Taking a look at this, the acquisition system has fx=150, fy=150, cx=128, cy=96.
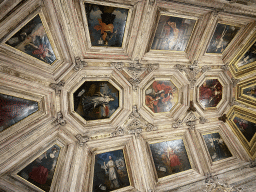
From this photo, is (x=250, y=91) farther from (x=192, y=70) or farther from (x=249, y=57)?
(x=192, y=70)

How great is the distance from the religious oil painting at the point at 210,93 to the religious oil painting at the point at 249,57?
1540 mm

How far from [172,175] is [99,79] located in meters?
6.04

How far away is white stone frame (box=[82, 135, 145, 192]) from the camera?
22.2 feet

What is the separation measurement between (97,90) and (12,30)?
4028 millimetres

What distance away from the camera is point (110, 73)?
7.53 metres

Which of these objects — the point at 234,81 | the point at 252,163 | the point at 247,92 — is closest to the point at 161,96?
the point at 234,81

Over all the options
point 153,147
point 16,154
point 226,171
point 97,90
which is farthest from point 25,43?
point 226,171

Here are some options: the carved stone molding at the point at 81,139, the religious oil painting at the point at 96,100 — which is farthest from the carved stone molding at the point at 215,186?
the carved stone molding at the point at 81,139

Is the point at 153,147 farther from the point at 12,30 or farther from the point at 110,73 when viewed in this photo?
the point at 12,30

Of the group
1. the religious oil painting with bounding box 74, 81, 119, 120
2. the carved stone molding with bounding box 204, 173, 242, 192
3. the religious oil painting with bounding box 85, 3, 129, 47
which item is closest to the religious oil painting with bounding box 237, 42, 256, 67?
the carved stone molding with bounding box 204, 173, 242, 192

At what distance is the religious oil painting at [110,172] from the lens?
22.2 ft

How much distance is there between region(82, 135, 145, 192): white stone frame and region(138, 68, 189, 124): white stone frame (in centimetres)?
166

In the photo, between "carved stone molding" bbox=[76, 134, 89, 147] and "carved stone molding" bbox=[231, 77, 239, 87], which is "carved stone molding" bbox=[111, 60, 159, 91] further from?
"carved stone molding" bbox=[231, 77, 239, 87]

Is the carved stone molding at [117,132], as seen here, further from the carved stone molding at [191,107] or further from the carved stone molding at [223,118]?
the carved stone molding at [223,118]
